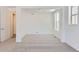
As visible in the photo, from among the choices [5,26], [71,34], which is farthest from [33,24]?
[71,34]

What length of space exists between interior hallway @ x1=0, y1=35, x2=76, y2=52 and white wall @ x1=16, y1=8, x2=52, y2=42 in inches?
3.5

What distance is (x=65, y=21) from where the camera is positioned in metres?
2.02

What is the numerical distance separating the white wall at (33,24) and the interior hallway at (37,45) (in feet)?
0.29

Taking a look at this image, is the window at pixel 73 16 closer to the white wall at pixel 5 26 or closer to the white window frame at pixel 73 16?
the white window frame at pixel 73 16

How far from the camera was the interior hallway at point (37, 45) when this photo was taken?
1.95 meters

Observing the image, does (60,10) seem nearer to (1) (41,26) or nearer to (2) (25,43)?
(1) (41,26)

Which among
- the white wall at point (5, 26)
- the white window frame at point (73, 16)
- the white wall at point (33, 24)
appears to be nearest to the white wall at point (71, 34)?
the white window frame at point (73, 16)

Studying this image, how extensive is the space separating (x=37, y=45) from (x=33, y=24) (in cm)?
37

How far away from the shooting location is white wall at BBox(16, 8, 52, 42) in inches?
78.7

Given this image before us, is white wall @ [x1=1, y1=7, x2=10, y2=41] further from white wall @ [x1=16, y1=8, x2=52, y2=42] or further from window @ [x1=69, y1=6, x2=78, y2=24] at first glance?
window @ [x1=69, y1=6, x2=78, y2=24]

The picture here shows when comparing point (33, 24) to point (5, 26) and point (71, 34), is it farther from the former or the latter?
point (71, 34)
